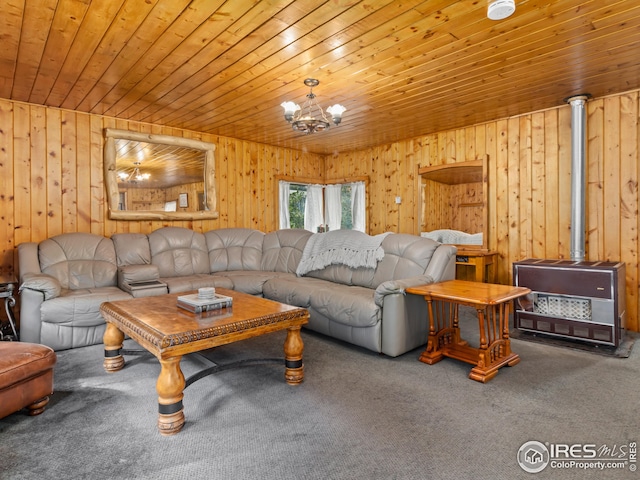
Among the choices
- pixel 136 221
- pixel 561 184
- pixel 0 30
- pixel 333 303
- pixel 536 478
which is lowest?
pixel 536 478

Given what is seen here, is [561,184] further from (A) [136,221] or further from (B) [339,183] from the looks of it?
(A) [136,221]

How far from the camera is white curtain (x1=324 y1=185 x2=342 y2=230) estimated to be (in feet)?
22.9

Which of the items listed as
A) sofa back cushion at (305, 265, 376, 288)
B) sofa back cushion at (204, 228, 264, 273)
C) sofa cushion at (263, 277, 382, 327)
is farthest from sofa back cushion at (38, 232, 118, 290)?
sofa back cushion at (305, 265, 376, 288)

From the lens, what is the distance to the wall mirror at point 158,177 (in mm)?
4613

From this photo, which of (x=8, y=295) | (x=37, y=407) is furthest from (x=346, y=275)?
(x=8, y=295)

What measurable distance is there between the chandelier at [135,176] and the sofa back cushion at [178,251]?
0.70 m

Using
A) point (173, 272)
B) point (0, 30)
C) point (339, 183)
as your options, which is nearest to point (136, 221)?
point (173, 272)

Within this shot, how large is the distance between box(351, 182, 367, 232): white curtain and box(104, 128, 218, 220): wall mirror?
2.45 metres

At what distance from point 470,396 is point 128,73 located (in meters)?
3.61

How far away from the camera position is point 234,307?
8.77 feet

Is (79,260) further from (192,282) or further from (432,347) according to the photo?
(432,347)

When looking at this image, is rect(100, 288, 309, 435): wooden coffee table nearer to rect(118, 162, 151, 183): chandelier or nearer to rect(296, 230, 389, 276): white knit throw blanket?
rect(296, 230, 389, 276): white knit throw blanket

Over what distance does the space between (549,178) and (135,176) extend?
196 inches

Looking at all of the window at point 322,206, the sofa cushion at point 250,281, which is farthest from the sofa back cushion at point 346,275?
the window at point 322,206
